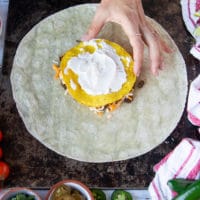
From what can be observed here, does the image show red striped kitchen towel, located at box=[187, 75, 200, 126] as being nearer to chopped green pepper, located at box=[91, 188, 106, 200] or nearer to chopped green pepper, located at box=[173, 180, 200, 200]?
chopped green pepper, located at box=[173, 180, 200, 200]

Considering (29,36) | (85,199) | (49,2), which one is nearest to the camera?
(85,199)

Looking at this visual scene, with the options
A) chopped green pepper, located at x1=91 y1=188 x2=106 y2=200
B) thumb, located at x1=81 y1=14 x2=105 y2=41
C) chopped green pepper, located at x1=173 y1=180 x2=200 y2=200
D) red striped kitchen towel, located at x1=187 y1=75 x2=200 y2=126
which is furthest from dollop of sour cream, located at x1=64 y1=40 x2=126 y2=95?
chopped green pepper, located at x1=173 y1=180 x2=200 y2=200

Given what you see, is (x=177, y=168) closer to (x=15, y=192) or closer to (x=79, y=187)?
(x=79, y=187)

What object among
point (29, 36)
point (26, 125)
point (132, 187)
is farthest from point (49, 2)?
point (132, 187)

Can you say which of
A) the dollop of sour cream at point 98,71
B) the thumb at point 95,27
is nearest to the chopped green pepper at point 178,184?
the dollop of sour cream at point 98,71

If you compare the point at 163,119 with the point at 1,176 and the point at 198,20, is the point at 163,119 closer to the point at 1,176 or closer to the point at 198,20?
the point at 198,20

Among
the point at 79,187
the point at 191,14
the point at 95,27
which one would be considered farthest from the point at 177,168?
the point at 191,14

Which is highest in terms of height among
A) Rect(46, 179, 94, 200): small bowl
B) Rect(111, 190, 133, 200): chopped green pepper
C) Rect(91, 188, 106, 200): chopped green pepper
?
Rect(46, 179, 94, 200): small bowl
